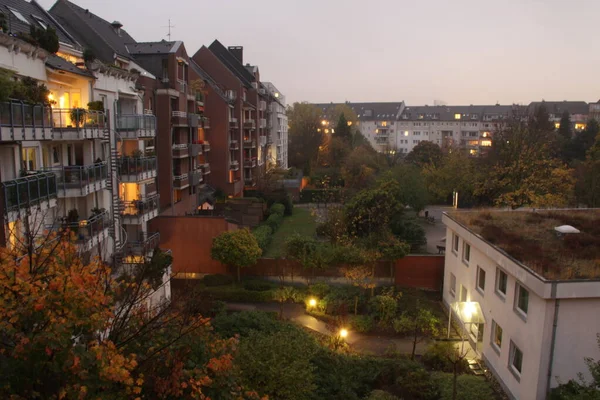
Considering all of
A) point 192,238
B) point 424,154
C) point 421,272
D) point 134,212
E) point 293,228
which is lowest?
point 293,228

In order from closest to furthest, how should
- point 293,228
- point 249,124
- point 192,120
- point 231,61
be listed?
1. point 192,120
2. point 293,228
3. point 249,124
4. point 231,61

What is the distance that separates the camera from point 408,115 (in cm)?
11100

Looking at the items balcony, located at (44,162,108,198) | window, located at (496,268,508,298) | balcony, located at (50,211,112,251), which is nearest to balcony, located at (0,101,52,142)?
balcony, located at (44,162,108,198)

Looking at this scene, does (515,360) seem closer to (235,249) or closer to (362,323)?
(362,323)

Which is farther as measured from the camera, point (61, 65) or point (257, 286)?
point (257, 286)

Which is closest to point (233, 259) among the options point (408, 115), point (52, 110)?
point (52, 110)

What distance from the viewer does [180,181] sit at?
3225 cm

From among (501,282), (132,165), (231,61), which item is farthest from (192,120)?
(231,61)

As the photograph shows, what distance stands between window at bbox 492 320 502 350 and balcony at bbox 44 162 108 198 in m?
15.9

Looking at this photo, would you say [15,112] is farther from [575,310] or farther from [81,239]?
[575,310]

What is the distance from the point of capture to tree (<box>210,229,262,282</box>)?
82.6ft

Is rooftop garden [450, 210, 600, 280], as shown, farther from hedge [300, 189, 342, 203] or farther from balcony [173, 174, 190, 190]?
hedge [300, 189, 342, 203]

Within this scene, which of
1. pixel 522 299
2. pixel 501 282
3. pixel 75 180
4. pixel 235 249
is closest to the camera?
pixel 522 299

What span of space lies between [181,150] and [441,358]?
21809 mm
